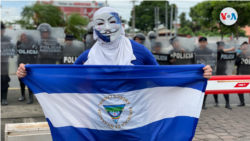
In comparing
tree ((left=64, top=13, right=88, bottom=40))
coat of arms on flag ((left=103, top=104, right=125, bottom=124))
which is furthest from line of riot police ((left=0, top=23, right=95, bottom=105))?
tree ((left=64, top=13, right=88, bottom=40))

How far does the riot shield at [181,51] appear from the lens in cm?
799

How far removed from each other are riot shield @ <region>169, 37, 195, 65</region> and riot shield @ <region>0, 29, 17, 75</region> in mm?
4251

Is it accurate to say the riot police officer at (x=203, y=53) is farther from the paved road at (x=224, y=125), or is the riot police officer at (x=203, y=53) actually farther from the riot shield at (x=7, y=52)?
the riot shield at (x=7, y=52)

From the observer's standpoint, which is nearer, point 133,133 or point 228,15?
point 133,133

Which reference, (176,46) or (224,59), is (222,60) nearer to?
(224,59)

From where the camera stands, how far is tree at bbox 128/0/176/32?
74.9 m

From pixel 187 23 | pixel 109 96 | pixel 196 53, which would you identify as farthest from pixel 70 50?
pixel 187 23

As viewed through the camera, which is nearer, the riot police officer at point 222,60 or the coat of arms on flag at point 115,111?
the coat of arms on flag at point 115,111

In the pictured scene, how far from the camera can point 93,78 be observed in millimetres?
2963

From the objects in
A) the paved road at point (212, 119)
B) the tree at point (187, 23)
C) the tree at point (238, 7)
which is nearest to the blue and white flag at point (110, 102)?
the paved road at point (212, 119)

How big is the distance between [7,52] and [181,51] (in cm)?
464

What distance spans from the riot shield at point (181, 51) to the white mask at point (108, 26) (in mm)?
5013

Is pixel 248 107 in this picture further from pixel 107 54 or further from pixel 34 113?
pixel 107 54

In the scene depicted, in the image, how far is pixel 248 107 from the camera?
315 inches
